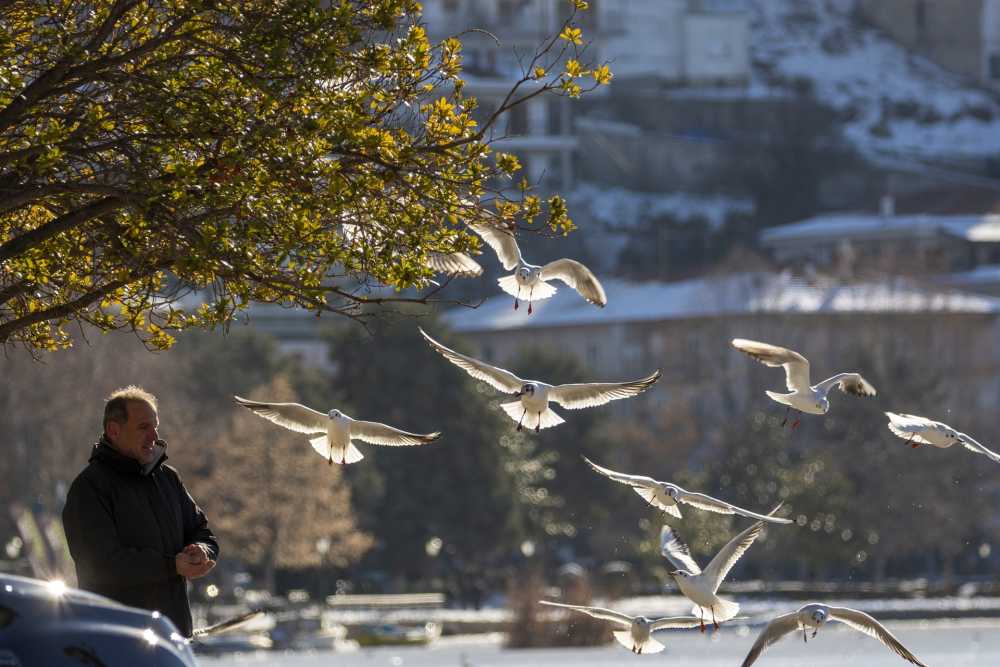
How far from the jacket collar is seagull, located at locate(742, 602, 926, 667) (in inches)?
136

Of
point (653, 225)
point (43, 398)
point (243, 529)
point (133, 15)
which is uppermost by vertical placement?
point (133, 15)

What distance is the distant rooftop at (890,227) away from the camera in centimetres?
13388

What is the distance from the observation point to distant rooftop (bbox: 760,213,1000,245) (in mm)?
133875

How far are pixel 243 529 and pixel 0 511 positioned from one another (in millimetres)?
7309

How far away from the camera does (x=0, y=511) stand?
195ft

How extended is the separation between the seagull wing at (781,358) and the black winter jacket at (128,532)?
4.51 meters

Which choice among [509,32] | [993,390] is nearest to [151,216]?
[993,390]

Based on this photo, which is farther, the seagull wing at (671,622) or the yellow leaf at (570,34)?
the seagull wing at (671,622)

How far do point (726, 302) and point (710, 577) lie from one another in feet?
281

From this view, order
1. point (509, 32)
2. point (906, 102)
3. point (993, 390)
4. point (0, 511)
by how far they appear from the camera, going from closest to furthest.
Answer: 1. point (0, 511)
2. point (993, 390)
3. point (509, 32)
4. point (906, 102)

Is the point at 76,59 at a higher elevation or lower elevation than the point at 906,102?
higher

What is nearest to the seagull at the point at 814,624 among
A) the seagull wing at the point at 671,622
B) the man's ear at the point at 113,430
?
the seagull wing at the point at 671,622

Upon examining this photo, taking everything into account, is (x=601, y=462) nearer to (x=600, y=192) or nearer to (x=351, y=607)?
(x=351, y=607)

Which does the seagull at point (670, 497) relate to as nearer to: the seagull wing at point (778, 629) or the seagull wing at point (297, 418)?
the seagull wing at point (778, 629)
